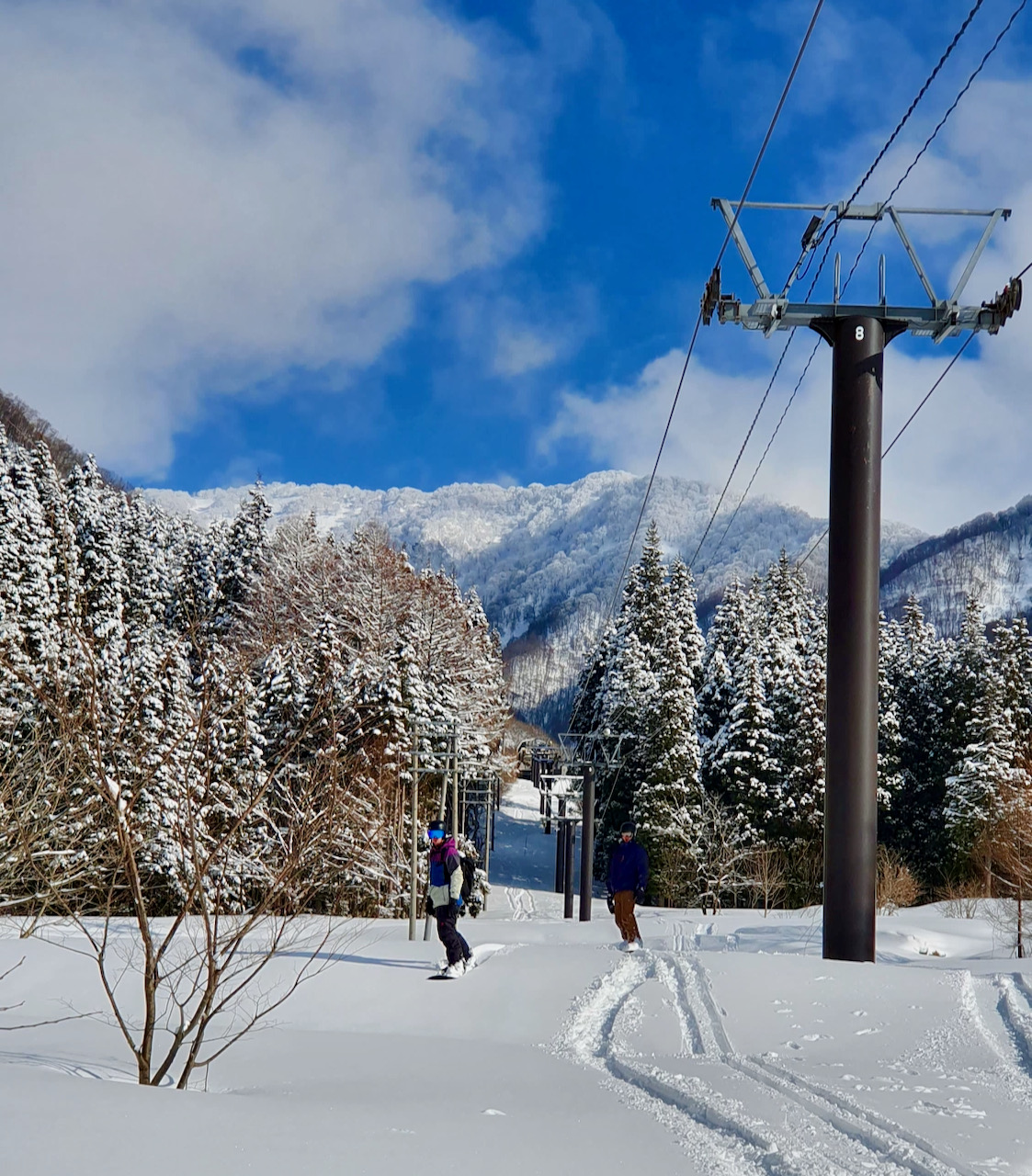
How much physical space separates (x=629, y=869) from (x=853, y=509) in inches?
239

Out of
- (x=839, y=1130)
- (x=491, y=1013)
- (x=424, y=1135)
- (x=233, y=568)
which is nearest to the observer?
(x=424, y=1135)

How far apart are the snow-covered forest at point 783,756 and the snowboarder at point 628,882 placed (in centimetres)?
2328

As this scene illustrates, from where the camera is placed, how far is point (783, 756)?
43781mm

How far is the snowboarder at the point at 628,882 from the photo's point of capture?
566 inches

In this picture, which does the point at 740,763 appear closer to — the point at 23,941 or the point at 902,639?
the point at 902,639

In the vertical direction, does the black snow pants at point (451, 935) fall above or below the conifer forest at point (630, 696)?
below

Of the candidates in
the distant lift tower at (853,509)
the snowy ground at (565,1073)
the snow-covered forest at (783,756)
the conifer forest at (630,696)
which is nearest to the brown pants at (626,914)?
the snowy ground at (565,1073)

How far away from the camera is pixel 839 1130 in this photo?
575 cm

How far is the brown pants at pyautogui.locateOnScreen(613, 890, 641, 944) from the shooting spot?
1432 cm

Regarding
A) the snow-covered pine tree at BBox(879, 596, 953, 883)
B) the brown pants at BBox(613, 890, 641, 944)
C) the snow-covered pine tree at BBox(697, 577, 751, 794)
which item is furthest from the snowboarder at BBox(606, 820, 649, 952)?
the snow-covered pine tree at BBox(879, 596, 953, 883)

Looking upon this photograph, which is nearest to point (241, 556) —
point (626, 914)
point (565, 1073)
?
point (626, 914)

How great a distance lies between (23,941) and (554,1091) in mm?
10331

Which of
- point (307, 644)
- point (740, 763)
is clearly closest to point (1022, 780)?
point (740, 763)

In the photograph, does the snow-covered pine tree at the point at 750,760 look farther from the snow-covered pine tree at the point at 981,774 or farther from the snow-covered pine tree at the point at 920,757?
the snow-covered pine tree at the point at 981,774
